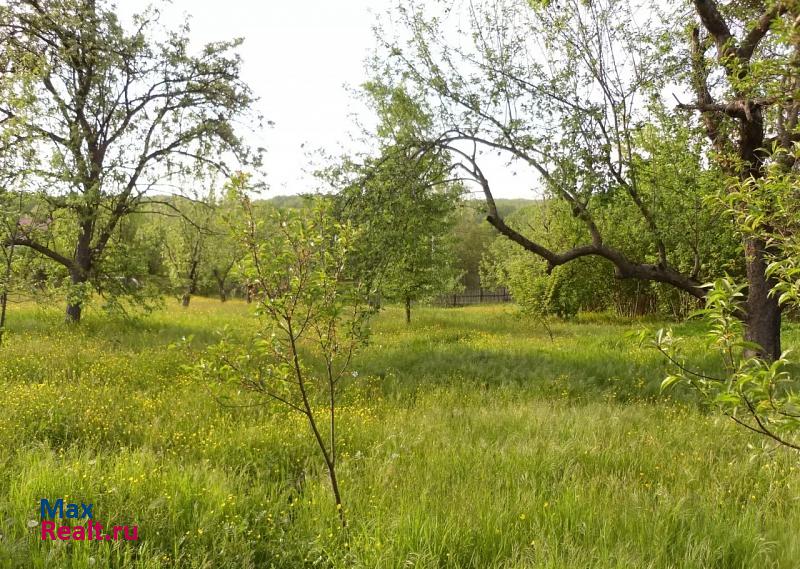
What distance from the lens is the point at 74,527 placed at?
3197 millimetres

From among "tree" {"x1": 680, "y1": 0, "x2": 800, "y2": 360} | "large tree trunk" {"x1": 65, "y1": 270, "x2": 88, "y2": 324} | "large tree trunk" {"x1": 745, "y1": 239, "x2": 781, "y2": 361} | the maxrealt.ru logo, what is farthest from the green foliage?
→ "large tree trunk" {"x1": 65, "y1": 270, "x2": 88, "y2": 324}

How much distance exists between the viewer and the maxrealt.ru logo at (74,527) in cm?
309

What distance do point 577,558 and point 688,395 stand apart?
6.31m

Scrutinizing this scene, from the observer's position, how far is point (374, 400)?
7309 millimetres

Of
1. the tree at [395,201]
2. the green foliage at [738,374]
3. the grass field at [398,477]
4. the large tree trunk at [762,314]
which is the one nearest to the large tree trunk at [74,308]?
the grass field at [398,477]

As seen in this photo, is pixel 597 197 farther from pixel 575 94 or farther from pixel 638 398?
pixel 638 398

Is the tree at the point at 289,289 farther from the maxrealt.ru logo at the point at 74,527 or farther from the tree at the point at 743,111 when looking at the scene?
the tree at the point at 743,111

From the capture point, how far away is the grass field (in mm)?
3174

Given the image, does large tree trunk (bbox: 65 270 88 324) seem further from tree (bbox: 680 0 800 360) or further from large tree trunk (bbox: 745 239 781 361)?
large tree trunk (bbox: 745 239 781 361)

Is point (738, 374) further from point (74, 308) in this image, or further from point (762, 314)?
point (74, 308)

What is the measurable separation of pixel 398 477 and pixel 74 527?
255 centimetres

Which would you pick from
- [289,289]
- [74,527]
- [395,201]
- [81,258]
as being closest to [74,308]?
[81,258]

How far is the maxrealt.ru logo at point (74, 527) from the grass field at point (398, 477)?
0.24ft

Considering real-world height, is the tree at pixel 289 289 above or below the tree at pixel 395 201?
below
